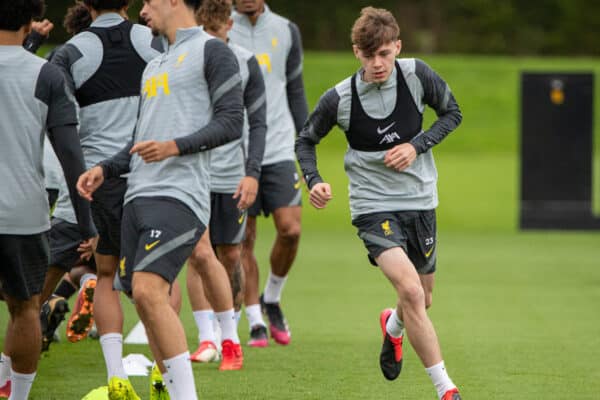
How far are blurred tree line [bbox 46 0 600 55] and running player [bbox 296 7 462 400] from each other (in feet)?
143

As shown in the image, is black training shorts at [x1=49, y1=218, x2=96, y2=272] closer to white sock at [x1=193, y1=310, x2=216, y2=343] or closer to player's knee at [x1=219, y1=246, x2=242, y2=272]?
white sock at [x1=193, y1=310, x2=216, y2=343]

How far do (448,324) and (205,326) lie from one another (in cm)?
260

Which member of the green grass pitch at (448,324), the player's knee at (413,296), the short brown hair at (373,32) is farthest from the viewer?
the green grass pitch at (448,324)

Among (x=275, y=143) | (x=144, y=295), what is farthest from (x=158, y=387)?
(x=275, y=143)

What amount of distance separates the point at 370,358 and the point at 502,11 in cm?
4663

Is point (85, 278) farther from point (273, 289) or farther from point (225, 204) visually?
point (273, 289)

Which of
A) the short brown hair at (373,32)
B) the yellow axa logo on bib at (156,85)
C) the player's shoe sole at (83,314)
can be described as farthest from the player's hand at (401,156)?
the player's shoe sole at (83,314)

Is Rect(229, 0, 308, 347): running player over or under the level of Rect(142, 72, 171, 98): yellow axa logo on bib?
under

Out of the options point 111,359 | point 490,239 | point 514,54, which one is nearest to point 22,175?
point 111,359

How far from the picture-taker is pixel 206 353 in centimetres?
838

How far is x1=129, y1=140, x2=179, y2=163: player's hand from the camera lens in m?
5.74

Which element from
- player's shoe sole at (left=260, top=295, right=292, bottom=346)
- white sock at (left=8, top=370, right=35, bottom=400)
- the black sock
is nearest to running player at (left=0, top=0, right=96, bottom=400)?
white sock at (left=8, top=370, right=35, bottom=400)

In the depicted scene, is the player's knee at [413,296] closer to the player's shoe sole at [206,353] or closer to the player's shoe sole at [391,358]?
the player's shoe sole at [391,358]

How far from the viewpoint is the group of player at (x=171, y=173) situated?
5.87 metres
